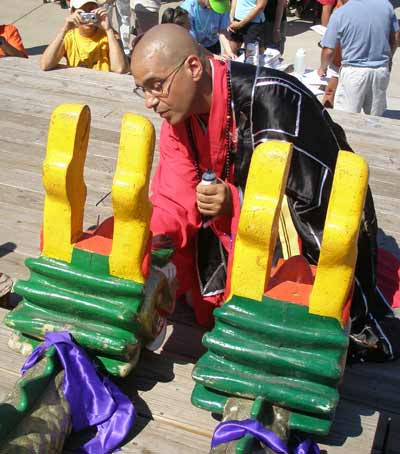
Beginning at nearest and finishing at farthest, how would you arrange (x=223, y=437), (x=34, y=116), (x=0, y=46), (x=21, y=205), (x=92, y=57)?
(x=223, y=437), (x=21, y=205), (x=34, y=116), (x=92, y=57), (x=0, y=46)

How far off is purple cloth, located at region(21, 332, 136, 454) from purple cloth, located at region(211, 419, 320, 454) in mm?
286

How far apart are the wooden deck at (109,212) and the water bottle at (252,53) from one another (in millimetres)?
2141

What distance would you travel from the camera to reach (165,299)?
87.1 inches

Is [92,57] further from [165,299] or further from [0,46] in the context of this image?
[165,299]

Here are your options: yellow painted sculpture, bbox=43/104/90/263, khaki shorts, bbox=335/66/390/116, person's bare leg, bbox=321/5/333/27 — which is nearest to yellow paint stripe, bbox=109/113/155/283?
yellow painted sculpture, bbox=43/104/90/263

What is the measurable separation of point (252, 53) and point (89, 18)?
7.23 feet

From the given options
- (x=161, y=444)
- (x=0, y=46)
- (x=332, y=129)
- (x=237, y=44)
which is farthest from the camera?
(x=237, y=44)

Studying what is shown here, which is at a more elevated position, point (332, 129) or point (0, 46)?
point (332, 129)

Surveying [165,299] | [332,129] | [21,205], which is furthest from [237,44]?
[165,299]

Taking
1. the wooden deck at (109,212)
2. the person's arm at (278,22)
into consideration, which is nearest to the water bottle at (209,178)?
the wooden deck at (109,212)

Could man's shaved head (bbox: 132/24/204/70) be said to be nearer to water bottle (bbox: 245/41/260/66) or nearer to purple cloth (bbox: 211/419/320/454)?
purple cloth (bbox: 211/419/320/454)

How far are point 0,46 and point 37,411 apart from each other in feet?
15.4

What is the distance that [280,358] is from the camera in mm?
1794

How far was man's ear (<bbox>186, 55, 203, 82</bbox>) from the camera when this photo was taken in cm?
226
